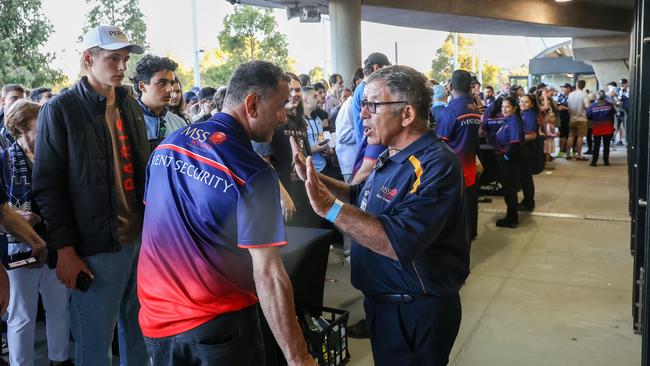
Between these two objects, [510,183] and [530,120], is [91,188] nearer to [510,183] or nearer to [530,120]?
[510,183]

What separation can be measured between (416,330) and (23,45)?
1056cm

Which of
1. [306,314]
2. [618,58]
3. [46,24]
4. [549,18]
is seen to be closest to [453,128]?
[306,314]

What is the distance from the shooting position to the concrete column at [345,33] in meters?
12.4

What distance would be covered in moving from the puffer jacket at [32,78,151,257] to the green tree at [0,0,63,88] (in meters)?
8.75

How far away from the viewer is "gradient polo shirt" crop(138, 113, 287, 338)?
172 cm

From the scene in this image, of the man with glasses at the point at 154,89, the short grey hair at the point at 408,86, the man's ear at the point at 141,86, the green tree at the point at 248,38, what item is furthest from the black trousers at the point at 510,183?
the green tree at the point at 248,38

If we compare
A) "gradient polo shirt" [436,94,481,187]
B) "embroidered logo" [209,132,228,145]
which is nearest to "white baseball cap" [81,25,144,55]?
"embroidered logo" [209,132,228,145]

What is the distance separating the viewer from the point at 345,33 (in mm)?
12438

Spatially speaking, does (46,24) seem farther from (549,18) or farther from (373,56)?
(549,18)

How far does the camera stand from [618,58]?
71.8ft

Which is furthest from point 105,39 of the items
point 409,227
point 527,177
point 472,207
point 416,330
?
point 527,177

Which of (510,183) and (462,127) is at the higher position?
(462,127)

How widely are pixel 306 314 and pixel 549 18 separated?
17.3 m

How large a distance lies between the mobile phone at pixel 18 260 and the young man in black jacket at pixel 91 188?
0.53 m
